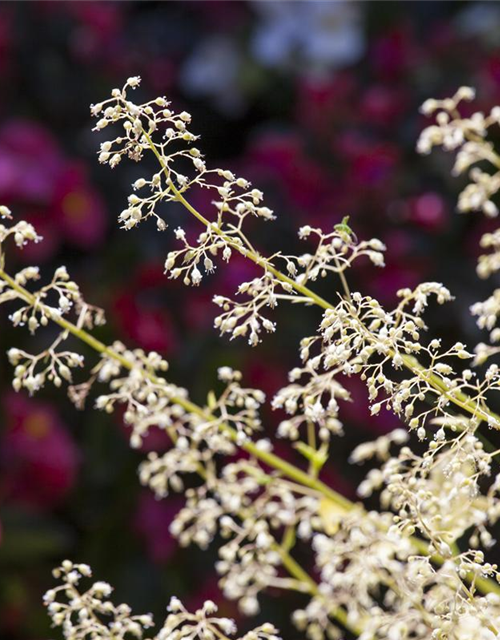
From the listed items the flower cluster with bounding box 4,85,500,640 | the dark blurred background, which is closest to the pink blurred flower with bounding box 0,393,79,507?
the dark blurred background

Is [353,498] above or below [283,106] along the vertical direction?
below

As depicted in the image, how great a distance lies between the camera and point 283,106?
→ 1.23 metres

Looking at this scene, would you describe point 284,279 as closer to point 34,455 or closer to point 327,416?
point 327,416

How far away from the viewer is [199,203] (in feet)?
3.51

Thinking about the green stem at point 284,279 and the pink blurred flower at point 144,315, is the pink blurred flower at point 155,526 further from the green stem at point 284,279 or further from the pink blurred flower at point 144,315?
the green stem at point 284,279

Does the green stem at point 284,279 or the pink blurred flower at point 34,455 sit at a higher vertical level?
the pink blurred flower at point 34,455

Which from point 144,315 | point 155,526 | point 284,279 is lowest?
point 284,279

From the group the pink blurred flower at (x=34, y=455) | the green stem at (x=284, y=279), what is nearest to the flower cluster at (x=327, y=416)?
the green stem at (x=284, y=279)

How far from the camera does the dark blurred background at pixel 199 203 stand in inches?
38.7

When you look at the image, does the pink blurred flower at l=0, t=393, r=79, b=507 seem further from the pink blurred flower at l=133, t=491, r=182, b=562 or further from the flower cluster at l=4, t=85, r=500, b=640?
the flower cluster at l=4, t=85, r=500, b=640

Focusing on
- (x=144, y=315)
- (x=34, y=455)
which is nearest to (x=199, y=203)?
(x=144, y=315)

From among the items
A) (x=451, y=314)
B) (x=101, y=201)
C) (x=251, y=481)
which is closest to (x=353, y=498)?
(x=451, y=314)

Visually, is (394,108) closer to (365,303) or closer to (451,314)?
(451,314)

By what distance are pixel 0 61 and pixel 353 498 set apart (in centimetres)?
61
